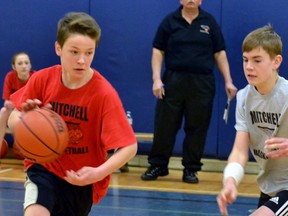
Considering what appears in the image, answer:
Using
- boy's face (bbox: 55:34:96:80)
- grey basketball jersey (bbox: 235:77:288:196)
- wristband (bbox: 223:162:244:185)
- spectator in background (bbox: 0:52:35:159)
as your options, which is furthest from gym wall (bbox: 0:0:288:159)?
boy's face (bbox: 55:34:96:80)

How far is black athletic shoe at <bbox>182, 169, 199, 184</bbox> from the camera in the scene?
313 inches

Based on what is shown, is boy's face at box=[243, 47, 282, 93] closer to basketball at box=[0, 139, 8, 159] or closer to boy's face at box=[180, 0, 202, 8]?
boy's face at box=[180, 0, 202, 8]

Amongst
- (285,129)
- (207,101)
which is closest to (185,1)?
(207,101)

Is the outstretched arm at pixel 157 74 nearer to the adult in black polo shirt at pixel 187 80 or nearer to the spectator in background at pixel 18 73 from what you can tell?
the adult in black polo shirt at pixel 187 80

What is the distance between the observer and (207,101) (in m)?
8.12

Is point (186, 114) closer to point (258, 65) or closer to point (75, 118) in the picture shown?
point (258, 65)

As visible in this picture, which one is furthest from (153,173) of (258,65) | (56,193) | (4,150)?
(258,65)

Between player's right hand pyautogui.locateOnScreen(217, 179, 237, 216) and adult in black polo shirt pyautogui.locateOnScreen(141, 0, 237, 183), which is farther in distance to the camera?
adult in black polo shirt pyautogui.locateOnScreen(141, 0, 237, 183)

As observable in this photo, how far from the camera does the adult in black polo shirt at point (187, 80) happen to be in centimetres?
795

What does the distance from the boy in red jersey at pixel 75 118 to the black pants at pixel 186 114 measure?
3.89m

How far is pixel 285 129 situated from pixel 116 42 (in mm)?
5473

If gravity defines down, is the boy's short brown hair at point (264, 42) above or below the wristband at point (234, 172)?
above

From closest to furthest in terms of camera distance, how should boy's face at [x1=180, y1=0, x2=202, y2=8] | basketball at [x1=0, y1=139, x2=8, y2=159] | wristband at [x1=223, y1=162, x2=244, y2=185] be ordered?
wristband at [x1=223, y1=162, x2=244, y2=185] < boy's face at [x1=180, y1=0, x2=202, y2=8] < basketball at [x1=0, y1=139, x2=8, y2=159]

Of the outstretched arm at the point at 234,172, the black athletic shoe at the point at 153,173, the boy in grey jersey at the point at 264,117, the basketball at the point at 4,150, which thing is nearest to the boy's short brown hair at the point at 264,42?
the boy in grey jersey at the point at 264,117
